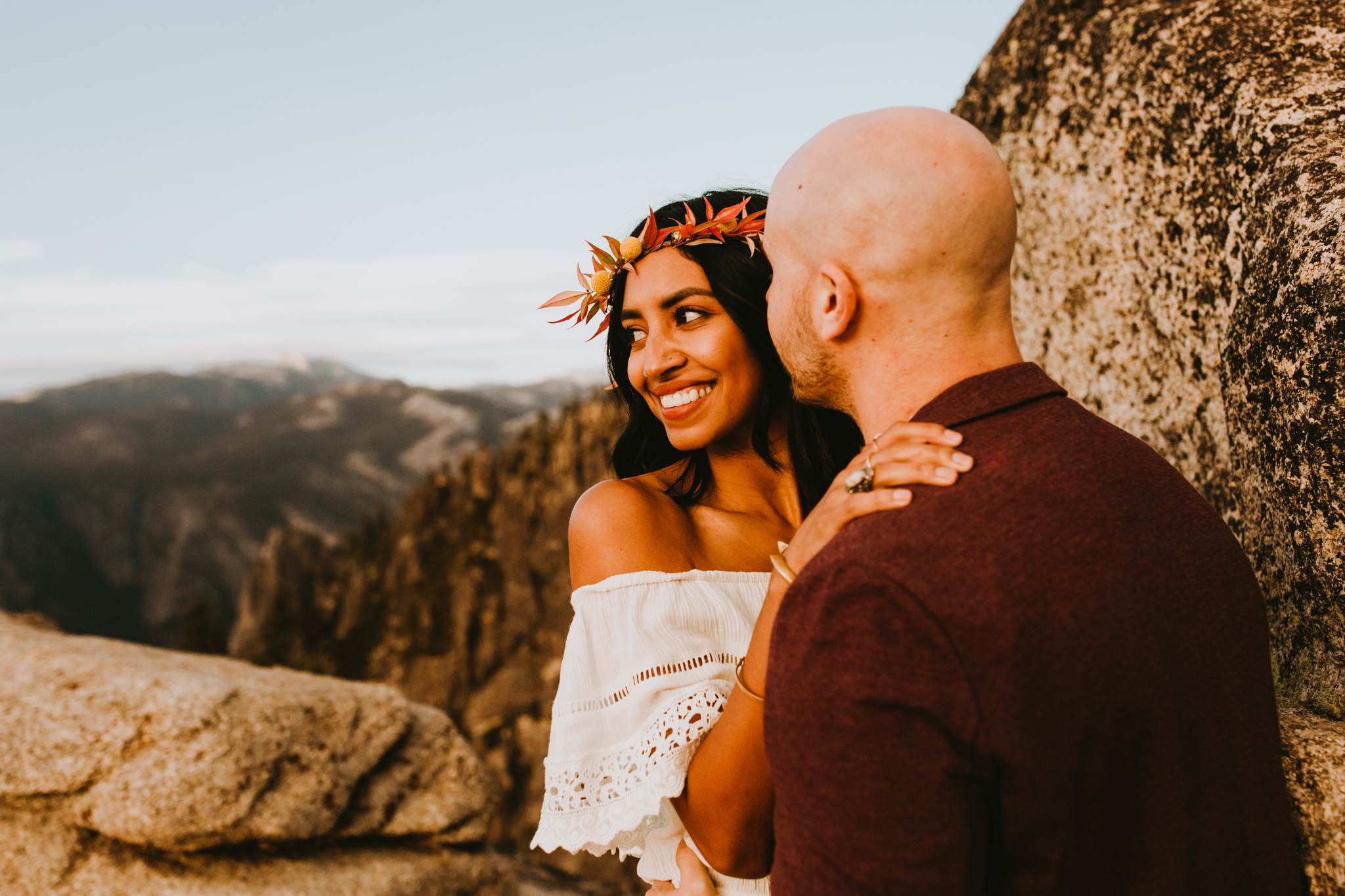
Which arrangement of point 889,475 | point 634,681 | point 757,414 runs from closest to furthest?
point 889,475 < point 634,681 < point 757,414

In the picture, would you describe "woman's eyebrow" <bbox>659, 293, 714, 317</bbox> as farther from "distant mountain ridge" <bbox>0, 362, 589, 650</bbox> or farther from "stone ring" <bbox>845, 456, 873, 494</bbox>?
"distant mountain ridge" <bbox>0, 362, 589, 650</bbox>

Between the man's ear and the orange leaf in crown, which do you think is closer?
the man's ear

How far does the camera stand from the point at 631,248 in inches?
114

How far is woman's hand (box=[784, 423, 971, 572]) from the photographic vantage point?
1.38 m

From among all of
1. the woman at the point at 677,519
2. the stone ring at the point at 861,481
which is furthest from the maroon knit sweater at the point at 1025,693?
the woman at the point at 677,519

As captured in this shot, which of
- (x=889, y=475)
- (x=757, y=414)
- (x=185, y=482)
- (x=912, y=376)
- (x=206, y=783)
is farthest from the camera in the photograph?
(x=185, y=482)

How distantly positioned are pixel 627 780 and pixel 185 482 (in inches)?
3437

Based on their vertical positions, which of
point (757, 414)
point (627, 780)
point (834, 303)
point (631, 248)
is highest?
point (631, 248)

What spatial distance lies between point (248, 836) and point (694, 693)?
12.0 feet

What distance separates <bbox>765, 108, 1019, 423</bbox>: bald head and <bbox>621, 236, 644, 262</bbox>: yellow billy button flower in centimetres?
126

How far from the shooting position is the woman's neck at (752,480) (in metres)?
3.12

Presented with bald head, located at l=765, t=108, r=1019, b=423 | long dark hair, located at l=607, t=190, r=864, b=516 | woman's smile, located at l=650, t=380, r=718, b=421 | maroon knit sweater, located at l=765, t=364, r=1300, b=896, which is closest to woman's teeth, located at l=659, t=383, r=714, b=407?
woman's smile, located at l=650, t=380, r=718, b=421

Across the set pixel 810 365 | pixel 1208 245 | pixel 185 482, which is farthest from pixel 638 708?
pixel 185 482

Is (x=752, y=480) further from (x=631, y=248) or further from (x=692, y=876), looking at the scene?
(x=692, y=876)
